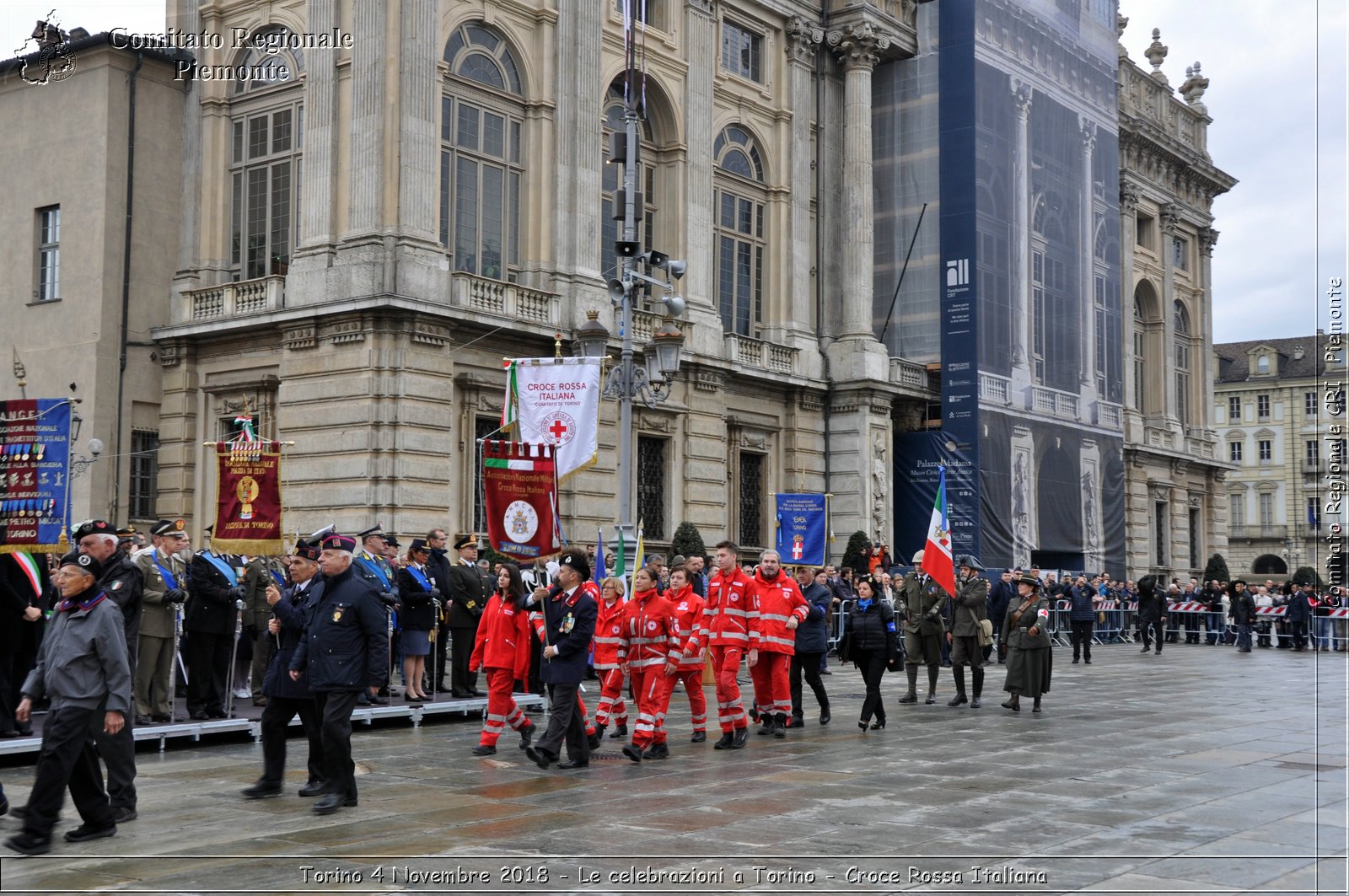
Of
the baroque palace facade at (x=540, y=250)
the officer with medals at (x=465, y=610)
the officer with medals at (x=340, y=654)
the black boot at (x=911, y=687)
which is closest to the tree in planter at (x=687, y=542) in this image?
the baroque palace facade at (x=540, y=250)

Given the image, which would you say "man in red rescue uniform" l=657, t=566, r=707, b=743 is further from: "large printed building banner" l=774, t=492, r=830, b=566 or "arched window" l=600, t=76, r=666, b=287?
"arched window" l=600, t=76, r=666, b=287

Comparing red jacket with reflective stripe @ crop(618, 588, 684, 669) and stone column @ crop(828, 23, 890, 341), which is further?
stone column @ crop(828, 23, 890, 341)

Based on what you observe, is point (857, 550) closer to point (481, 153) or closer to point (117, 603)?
point (481, 153)

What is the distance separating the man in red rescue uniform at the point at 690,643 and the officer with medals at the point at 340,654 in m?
4.14

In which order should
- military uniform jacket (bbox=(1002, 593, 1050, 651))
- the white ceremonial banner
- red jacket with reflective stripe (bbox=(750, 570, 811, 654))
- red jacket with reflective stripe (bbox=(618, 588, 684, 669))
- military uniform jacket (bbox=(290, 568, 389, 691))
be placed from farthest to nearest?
the white ceremonial banner
military uniform jacket (bbox=(1002, 593, 1050, 651))
red jacket with reflective stripe (bbox=(750, 570, 811, 654))
red jacket with reflective stripe (bbox=(618, 588, 684, 669))
military uniform jacket (bbox=(290, 568, 389, 691))

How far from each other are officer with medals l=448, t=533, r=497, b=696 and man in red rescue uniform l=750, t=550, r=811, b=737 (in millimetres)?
4135

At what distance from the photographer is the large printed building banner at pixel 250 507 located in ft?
50.4

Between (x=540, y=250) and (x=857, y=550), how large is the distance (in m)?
11.6

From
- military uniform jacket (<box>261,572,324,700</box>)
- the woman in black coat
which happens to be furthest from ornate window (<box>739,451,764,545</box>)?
military uniform jacket (<box>261,572,324,700</box>)

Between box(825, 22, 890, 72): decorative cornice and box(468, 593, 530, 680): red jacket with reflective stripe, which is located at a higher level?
box(825, 22, 890, 72): decorative cornice

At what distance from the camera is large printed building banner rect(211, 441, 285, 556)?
50.4 ft

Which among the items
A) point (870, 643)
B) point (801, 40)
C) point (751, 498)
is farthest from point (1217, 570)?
point (870, 643)

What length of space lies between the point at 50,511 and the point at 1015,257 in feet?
110

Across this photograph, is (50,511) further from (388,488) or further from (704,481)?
(704,481)
